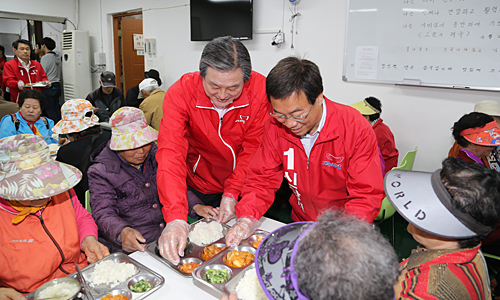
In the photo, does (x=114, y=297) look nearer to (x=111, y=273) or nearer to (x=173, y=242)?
(x=111, y=273)

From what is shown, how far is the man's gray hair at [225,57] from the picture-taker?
63.7 inches

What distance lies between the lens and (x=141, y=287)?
4.38 ft

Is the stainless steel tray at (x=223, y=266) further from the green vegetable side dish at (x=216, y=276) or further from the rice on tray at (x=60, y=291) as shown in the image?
the rice on tray at (x=60, y=291)

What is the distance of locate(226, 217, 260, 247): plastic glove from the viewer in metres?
1.59

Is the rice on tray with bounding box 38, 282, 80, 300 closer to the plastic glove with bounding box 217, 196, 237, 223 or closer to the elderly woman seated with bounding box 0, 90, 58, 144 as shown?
the plastic glove with bounding box 217, 196, 237, 223

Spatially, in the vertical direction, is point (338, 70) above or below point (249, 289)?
above

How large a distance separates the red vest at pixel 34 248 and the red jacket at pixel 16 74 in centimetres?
497

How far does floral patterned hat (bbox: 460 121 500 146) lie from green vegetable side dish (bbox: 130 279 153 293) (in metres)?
2.50

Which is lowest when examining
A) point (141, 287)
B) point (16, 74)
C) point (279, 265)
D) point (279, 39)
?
point (141, 287)

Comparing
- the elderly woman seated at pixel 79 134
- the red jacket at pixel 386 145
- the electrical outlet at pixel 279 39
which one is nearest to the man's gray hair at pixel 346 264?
the elderly woman seated at pixel 79 134

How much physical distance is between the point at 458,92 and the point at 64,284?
3417 millimetres

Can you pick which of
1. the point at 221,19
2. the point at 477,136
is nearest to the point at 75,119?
the point at 221,19

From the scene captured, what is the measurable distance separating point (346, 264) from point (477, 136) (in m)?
2.37

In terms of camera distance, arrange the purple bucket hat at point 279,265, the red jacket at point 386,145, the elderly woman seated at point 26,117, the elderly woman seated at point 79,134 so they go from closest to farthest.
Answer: the purple bucket hat at point 279,265 → the elderly woman seated at point 79,134 → the red jacket at point 386,145 → the elderly woman seated at point 26,117
